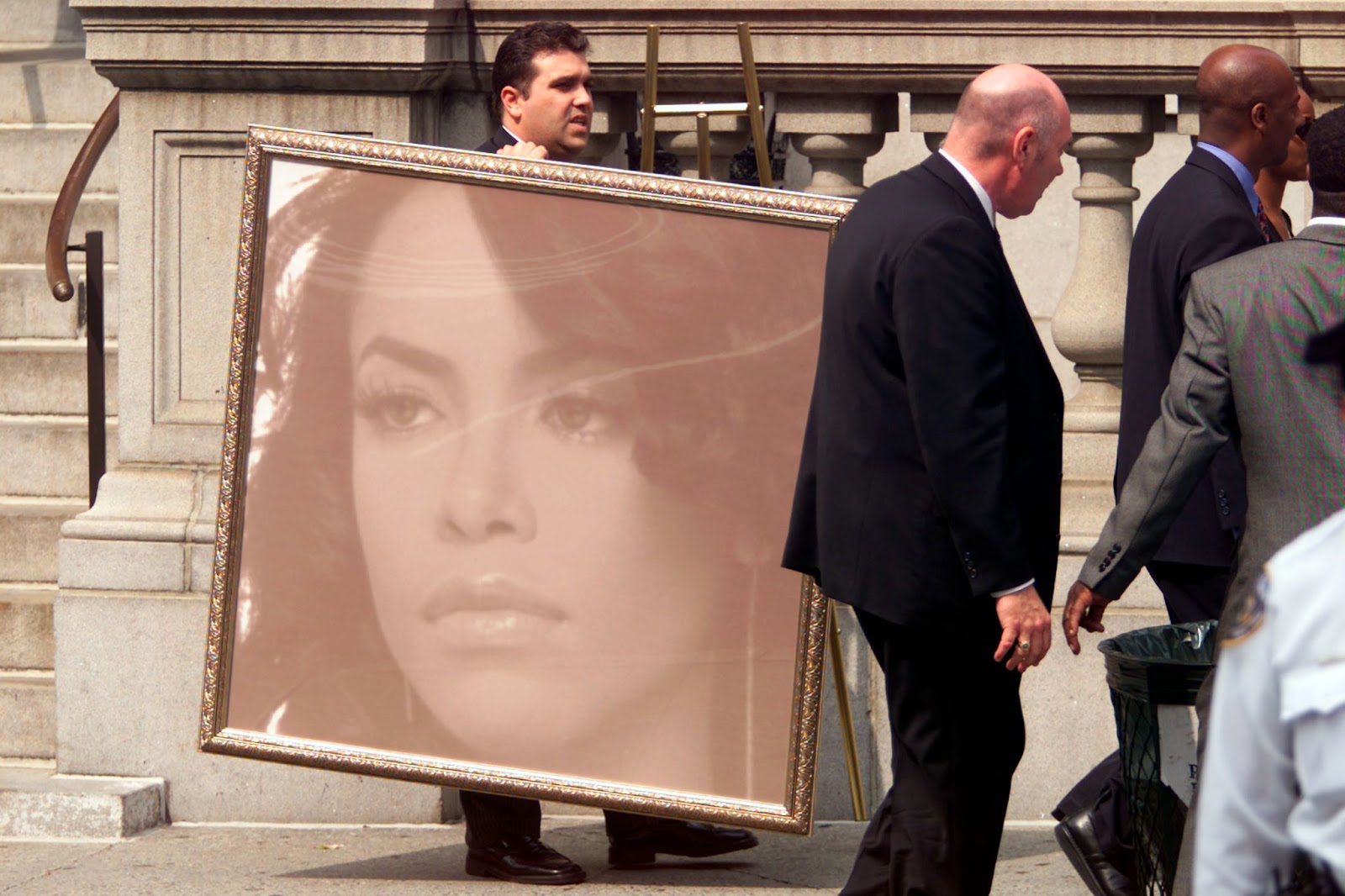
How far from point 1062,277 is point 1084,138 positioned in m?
4.76

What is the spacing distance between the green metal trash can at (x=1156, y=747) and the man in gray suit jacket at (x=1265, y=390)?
0.11 m

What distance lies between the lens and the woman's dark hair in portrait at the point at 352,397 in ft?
16.3

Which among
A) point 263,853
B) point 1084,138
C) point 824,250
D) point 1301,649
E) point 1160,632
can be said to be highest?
point 1084,138

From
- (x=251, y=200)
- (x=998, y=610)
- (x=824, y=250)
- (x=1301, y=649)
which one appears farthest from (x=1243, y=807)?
(x=251, y=200)

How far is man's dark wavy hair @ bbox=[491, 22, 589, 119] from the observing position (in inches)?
208

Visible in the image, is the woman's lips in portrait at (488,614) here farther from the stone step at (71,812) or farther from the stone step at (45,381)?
the stone step at (45,381)

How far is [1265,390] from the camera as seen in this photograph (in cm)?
387

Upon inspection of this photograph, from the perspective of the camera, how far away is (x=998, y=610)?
13.3ft

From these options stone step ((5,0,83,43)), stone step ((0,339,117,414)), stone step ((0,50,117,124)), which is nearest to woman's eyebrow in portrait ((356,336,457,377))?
stone step ((0,339,117,414))

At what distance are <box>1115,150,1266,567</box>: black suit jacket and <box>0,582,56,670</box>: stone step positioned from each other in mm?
3383

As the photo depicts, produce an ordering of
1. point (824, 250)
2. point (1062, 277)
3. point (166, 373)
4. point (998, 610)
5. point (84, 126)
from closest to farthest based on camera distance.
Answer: point (998, 610), point (824, 250), point (166, 373), point (84, 126), point (1062, 277)

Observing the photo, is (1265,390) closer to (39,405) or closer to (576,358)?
(576,358)

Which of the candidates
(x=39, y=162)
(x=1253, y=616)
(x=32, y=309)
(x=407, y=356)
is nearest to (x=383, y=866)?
(x=407, y=356)

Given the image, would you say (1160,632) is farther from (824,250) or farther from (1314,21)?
(1314,21)
